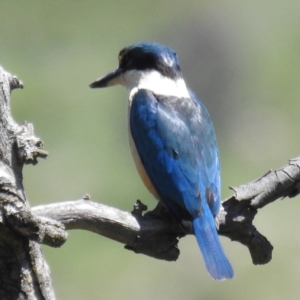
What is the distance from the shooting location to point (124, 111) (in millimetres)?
10227

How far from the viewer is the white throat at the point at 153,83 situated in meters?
5.00

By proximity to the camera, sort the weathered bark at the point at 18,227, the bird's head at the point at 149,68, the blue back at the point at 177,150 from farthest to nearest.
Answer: the bird's head at the point at 149,68 → the blue back at the point at 177,150 → the weathered bark at the point at 18,227

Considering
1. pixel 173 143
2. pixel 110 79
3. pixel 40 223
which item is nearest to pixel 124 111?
pixel 110 79

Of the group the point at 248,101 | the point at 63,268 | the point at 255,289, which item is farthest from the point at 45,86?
the point at 255,289

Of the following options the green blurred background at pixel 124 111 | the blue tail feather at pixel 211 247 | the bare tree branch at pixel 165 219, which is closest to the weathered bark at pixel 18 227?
the bare tree branch at pixel 165 219

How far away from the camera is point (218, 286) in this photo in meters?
7.75

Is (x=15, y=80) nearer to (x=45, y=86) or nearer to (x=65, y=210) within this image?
(x=65, y=210)

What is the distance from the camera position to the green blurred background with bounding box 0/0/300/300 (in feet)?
25.7

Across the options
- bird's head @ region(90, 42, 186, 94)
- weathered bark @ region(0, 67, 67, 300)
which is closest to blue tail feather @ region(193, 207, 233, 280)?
weathered bark @ region(0, 67, 67, 300)

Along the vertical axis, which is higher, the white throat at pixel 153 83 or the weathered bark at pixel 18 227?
the white throat at pixel 153 83

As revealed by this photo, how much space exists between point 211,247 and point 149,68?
4.11 feet

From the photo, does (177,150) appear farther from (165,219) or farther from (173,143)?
(165,219)

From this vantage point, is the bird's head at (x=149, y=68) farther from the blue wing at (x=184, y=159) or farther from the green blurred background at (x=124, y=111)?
the green blurred background at (x=124, y=111)

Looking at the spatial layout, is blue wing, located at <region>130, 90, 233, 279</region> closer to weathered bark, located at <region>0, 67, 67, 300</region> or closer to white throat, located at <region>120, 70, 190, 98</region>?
white throat, located at <region>120, 70, 190, 98</region>
